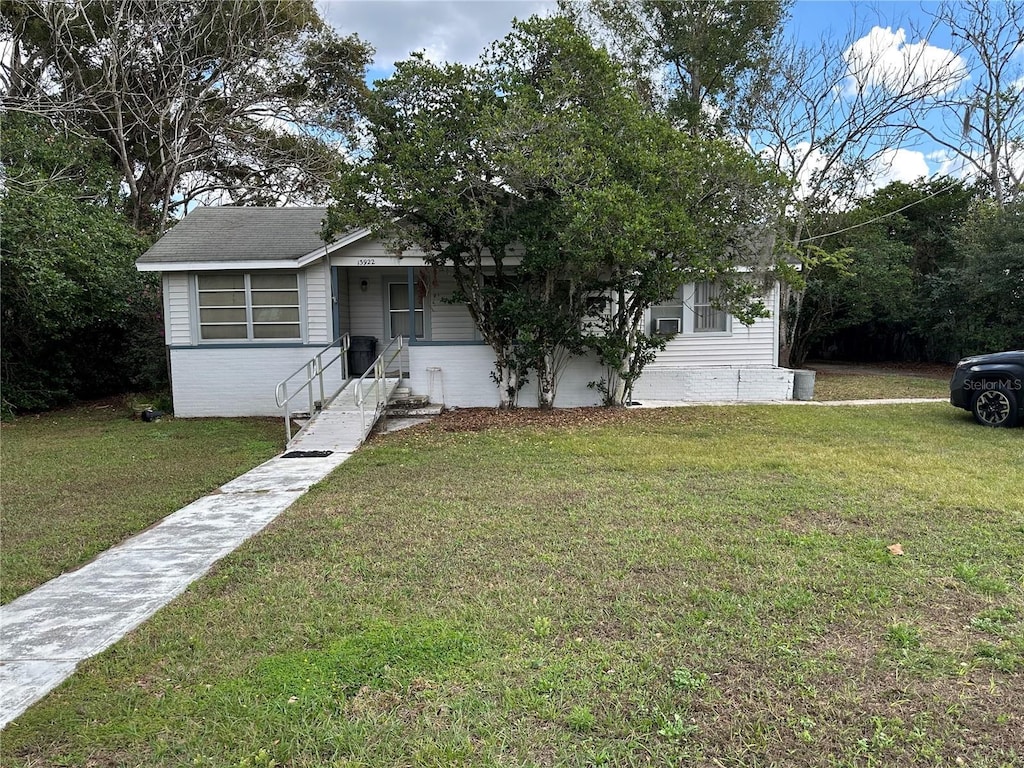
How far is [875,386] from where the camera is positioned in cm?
1554

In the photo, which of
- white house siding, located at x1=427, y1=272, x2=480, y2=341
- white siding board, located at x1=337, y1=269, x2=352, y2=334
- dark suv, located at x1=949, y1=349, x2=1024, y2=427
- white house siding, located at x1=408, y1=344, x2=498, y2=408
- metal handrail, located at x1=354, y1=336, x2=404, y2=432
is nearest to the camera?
dark suv, located at x1=949, y1=349, x2=1024, y2=427

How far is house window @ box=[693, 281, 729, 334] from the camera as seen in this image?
44.9ft

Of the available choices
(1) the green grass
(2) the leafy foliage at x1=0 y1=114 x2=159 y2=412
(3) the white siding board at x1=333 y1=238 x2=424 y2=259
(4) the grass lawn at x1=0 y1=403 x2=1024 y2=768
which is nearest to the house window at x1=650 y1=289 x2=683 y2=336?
(1) the green grass

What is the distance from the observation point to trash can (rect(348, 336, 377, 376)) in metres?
13.6

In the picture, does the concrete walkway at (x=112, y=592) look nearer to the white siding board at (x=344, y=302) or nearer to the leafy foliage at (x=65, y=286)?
the white siding board at (x=344, y=302)

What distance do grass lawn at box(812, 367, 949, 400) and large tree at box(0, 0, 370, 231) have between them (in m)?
15.2

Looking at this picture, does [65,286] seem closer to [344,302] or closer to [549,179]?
[344,302]

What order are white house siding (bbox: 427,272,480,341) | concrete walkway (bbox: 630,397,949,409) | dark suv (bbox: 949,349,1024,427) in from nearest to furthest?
dark suv (bbox: 949,349,1024,427), concrete walkway (bbox: 630,397,949,409), white house siding (bbox: 427,272,480,341)

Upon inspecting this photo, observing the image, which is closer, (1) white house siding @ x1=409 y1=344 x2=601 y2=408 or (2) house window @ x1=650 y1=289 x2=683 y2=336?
(1) white house siding @ x1=409 y1=344 x2=601 y2=408

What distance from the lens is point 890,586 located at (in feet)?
11.9

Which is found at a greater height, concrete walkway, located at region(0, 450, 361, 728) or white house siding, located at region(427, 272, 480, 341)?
white house siding, located at region(427, 272, 480, 341)

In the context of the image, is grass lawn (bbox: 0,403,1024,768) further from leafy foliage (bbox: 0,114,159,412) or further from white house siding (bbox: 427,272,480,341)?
leafy foliage (bbox: 0,114,159,412)

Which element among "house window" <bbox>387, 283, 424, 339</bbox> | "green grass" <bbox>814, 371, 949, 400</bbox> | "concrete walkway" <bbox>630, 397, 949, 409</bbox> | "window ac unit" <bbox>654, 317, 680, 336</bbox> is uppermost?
"house window" <bbox>387, 283, 424, 339</bbox>

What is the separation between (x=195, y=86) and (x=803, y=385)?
19.2m
